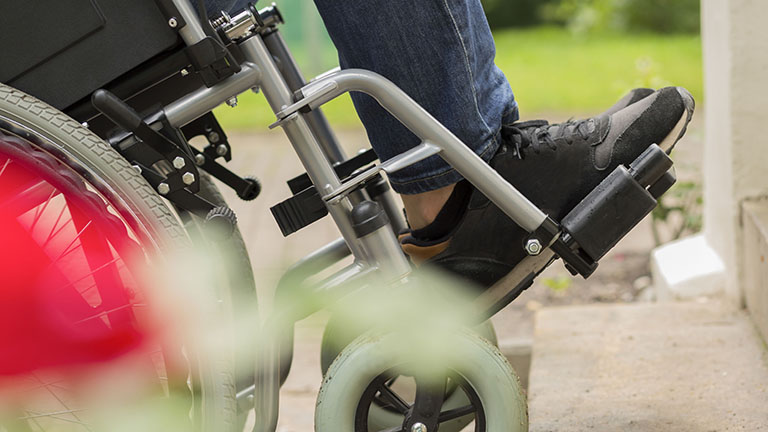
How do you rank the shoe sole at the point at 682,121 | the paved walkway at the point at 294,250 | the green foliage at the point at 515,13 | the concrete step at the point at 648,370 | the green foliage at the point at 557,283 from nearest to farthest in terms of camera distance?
the shoe sole at the point at 682,121, the concrete step at the point at 648,370, the paved walkway at the point at 294,250, the green foliage at the point at 557,283, the green foliage at the point at 515,13

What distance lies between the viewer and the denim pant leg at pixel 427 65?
1347 mm

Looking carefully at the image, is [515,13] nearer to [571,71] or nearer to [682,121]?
[571,71]

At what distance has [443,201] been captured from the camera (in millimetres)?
1514

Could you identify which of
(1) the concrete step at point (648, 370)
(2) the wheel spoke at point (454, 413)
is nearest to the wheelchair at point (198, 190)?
(2) the wheel spoke at point (454, 413)

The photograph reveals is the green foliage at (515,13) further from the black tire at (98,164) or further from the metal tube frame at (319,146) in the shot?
the black tire at (98,164)

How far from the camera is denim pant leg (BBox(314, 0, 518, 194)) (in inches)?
53.0

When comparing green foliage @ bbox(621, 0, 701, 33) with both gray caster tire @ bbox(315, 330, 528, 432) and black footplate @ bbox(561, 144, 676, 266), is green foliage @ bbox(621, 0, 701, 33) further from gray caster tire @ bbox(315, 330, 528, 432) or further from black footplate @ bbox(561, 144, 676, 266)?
gray caster tire @ bbox(315, 330, 528, 432)

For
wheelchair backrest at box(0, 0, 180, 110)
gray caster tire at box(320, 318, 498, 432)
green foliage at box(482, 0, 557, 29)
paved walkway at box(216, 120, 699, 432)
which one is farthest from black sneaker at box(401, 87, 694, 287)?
green foliage at box(482, 0, 557, 29)

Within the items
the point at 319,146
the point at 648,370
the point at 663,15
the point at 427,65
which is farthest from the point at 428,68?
the point at 663,15

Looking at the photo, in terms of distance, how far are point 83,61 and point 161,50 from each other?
0.10 m

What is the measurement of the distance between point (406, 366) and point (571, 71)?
539cm

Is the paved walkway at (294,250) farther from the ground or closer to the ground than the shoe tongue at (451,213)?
closer to the ground

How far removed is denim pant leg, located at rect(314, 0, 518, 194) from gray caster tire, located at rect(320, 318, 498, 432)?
282 millimetres

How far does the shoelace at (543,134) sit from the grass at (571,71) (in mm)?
2998
